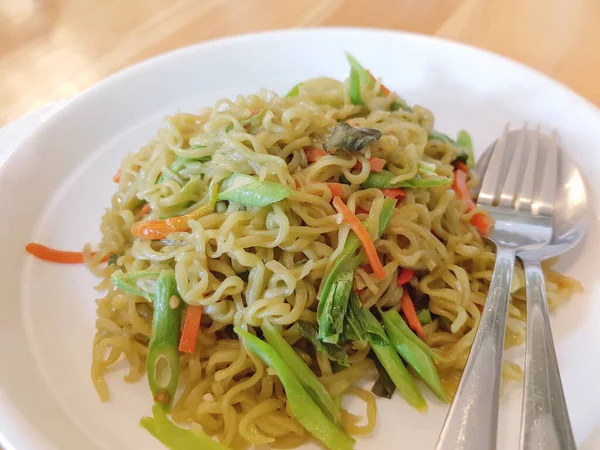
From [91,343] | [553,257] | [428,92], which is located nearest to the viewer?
[91,343]

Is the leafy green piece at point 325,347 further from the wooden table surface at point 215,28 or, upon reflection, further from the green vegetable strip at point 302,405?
the wooden table surface at point 215,28

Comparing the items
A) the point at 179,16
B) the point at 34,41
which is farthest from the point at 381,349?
the point at 34,41

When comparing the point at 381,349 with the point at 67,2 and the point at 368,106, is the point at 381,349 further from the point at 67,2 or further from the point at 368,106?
the point at 67,2

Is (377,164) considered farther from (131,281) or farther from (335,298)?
(131,281)

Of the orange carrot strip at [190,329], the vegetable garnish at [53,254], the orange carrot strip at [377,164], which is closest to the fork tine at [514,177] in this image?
the orange carrot strip at [377,164]

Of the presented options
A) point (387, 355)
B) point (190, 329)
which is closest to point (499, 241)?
point (387, 355)
